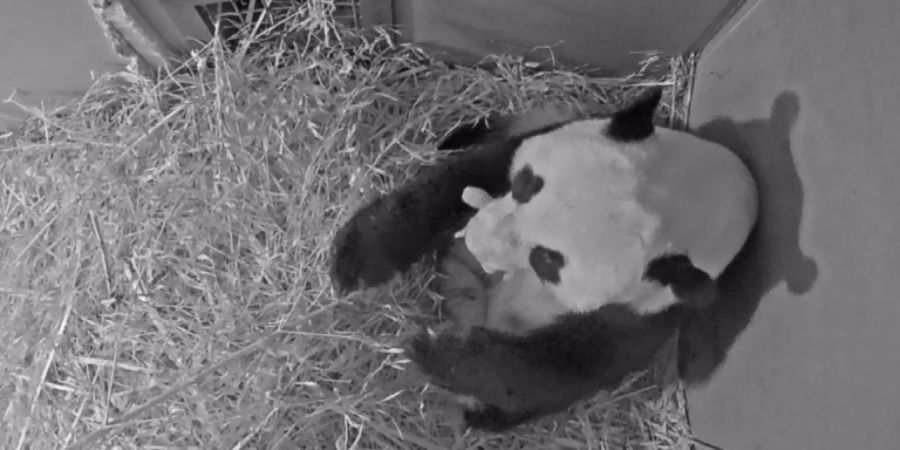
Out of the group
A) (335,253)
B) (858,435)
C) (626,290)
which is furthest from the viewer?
(335,253)

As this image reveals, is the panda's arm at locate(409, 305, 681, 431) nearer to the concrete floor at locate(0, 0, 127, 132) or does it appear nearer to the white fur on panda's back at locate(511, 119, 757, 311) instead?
the white fur on panda's back at locate(511, 119, 757, 311)

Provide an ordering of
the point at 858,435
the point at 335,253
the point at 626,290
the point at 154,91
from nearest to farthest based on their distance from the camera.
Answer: the point at 858,435 < the point at 626,290 < the point at 335,253 < the point at 154,91

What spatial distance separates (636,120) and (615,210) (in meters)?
0.12

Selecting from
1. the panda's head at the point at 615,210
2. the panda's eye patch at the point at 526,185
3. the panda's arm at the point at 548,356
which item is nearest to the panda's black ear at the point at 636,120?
the panda's head at the point at 615,210

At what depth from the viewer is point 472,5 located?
4.26 ft

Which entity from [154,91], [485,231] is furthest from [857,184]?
[154,91]

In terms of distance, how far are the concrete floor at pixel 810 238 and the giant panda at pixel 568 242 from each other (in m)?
0.08

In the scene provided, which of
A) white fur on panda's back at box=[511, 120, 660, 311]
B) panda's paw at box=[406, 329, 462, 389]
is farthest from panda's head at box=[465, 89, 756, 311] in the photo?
panda's paw at box=[406, 329, 462, 389]

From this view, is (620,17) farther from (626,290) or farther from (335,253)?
(335,253)

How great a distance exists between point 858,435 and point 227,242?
0.90 metres

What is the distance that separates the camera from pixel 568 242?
1.06 metres

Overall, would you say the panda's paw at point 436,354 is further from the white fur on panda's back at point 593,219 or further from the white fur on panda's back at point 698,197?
Result: the white fur on panda's back at point 698,197

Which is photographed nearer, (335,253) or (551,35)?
(335,253)

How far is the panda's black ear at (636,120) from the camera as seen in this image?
1.06m
